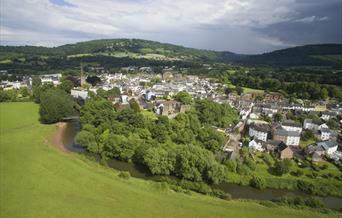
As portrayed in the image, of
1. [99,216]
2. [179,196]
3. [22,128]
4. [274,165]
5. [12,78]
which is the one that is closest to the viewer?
[99,216]

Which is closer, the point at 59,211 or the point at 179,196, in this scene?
the point at 59,211

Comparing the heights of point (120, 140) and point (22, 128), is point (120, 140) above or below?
above

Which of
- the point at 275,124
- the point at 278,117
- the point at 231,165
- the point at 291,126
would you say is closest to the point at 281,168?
the point at 231,165

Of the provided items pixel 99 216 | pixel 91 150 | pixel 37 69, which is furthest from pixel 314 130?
pixel 37 69

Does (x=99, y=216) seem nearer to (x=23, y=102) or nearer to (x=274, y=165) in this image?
(x=274, y=165)

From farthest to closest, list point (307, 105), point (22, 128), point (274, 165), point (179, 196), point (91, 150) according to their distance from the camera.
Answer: point (307, 105), point (22, 128), point (91, 150), point (274, 165), point (179, 196)

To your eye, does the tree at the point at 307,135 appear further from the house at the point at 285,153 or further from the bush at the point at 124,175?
the bush at the point at 124,175

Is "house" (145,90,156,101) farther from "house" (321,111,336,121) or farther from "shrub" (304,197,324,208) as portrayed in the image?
"shrub" (304,197,324,208)
